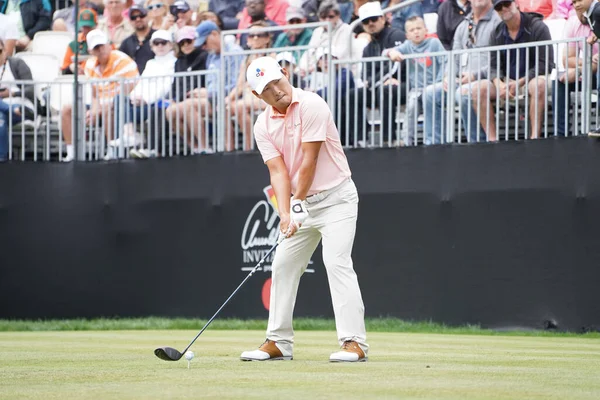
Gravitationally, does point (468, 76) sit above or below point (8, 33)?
below

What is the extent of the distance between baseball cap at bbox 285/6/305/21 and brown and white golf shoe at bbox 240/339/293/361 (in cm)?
861

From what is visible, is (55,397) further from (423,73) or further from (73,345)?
(423,73)

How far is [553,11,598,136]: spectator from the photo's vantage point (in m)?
12.4

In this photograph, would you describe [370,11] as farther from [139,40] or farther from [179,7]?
[139,40]

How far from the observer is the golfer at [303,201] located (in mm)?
7668

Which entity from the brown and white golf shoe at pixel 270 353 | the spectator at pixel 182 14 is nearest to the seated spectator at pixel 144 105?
the spectator at pixel 182 14

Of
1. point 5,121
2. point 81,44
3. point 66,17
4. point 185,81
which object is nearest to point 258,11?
point 185,81

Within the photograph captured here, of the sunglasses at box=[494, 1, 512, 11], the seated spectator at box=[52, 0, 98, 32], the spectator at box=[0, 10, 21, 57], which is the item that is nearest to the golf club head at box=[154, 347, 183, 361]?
the sunglasses at box=[494, 1, 512, 11]

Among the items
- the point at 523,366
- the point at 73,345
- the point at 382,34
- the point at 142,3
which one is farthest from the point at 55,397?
the point at 142,3

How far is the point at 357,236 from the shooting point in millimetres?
14086

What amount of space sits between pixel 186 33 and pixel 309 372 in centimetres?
1014

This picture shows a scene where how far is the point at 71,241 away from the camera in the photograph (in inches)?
627

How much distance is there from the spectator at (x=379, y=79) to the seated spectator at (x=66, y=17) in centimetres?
537

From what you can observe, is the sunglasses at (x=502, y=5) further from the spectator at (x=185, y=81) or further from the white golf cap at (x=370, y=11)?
the spectator at (x=185, y=81)
